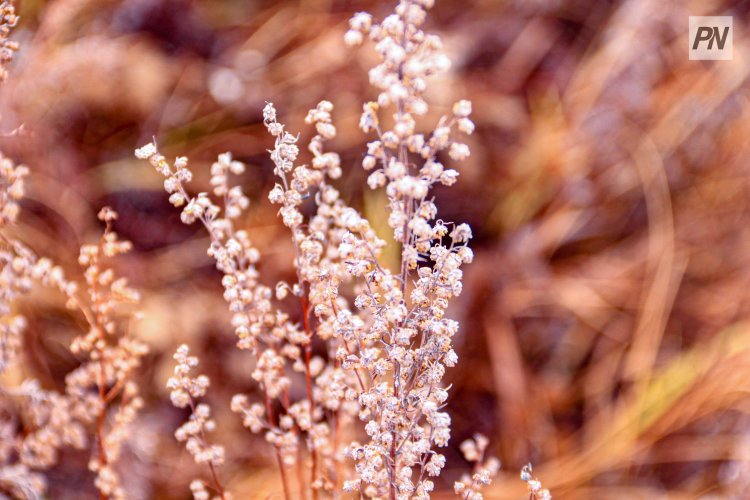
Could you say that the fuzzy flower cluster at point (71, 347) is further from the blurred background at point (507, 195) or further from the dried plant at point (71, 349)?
the blurred background at point (507, 195)

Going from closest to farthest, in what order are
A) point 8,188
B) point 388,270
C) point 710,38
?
point 388,270, point 8,188, point 710,38

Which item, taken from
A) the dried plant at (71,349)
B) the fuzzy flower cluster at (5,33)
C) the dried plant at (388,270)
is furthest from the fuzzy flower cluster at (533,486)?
the fuzzy flower cluster at (5,33)

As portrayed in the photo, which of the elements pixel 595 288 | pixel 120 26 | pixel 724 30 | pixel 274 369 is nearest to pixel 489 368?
pixel 595 288

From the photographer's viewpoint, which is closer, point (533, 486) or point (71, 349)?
point (533, 486)

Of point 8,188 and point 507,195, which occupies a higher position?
point 8,188

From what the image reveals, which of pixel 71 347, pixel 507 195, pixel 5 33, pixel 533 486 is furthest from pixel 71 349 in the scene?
pixel 507 195

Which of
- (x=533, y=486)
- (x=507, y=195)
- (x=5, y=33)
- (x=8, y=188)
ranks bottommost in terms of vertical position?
(x=533, y=486)

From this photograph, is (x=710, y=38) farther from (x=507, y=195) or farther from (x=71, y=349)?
(x=71, y=349)

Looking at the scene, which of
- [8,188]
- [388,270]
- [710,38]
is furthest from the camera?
[710,38]
